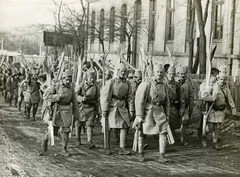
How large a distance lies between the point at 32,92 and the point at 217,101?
5.64 m

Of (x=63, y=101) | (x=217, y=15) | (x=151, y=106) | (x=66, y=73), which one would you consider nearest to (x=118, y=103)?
(x=151, y=106)

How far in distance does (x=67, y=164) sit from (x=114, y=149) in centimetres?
149

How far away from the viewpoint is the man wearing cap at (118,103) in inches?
267

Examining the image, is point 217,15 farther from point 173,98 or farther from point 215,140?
point 215,140

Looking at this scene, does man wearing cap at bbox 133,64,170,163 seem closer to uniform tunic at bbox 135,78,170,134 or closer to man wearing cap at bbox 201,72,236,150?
uniform tunic at bbox 135,78,170,134

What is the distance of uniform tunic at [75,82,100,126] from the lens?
7.47 meters

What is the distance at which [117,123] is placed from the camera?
679cm

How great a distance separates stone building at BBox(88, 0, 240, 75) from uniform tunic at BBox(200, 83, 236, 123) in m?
3.16

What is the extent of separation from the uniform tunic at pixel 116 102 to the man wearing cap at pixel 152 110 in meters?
0.49

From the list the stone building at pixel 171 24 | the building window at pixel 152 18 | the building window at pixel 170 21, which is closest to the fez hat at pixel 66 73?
the stone building at pixel 171 24


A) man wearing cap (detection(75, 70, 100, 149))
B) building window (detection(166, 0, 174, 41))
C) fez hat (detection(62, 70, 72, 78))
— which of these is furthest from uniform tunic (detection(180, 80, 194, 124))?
building window (detection(166, 0, 174, 41))

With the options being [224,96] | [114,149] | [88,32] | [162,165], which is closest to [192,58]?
[88,32]

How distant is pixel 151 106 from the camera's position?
6406mm

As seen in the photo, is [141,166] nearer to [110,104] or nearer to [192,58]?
[110,104]
